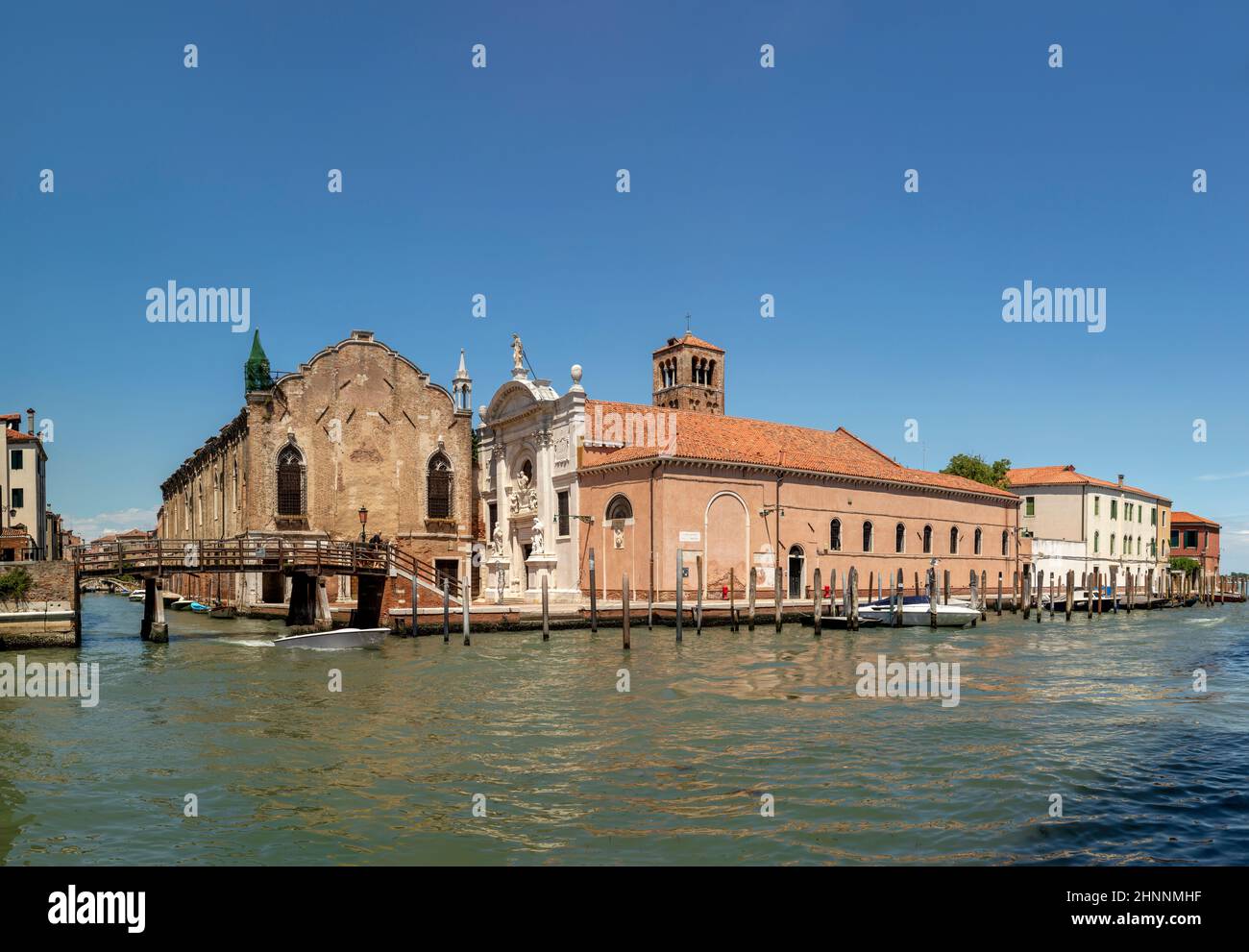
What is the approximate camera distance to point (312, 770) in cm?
1106

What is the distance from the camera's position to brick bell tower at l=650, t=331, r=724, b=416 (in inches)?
2117

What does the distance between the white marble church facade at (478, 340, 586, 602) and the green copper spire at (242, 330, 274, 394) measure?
8754 millimetres

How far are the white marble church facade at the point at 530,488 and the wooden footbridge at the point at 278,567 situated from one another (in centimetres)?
523

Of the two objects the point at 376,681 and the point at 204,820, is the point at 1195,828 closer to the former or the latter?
the point at 204,820

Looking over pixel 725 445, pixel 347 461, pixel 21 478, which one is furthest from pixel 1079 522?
pixel 21 478

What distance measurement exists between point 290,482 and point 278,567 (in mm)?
9476

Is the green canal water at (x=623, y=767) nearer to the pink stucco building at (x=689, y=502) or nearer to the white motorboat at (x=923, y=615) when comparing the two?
the white motorboat at (x=923, y=615)

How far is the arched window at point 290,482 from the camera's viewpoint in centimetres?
3672

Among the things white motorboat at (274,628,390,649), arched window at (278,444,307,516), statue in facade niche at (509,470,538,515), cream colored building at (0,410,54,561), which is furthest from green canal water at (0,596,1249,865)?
cream colored building at (0,410,54,561)

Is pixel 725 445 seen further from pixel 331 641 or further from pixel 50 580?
pixel 50 580

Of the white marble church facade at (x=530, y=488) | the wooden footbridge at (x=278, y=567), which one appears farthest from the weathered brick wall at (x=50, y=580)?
the white marble church facade at (x=530, y=488)

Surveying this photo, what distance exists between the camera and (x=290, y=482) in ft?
121

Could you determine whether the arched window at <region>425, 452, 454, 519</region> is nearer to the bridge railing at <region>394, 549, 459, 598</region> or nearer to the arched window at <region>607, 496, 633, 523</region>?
the bridge railing at <region>394, 549, 459, 598</region>

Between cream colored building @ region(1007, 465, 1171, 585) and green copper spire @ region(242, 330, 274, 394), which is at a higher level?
green copper spire @ region(242, 330, 274, 394)
